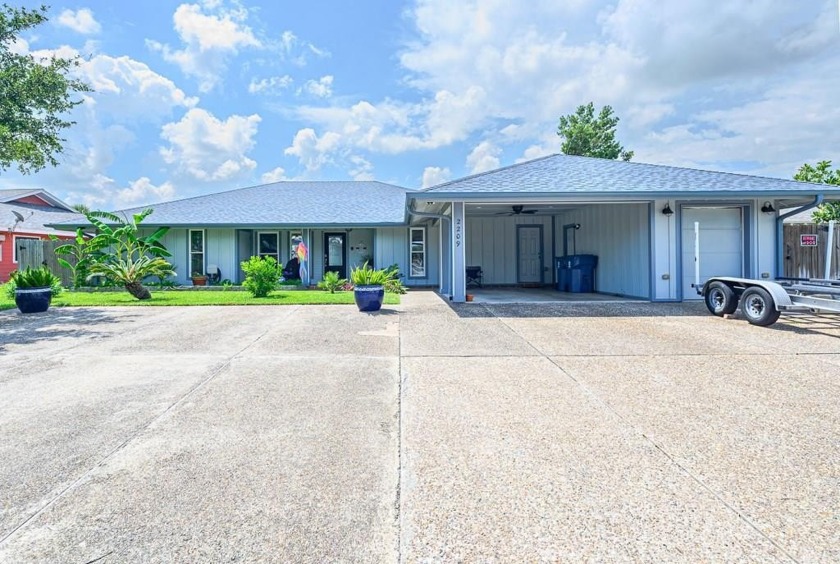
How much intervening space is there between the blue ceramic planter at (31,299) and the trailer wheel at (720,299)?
46.8 feet

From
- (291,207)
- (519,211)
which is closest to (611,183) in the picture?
(519,211)

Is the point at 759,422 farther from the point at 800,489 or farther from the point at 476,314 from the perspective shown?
the point at 476,314

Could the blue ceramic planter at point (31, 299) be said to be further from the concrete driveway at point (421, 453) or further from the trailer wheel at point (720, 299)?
the trailer wheel at point (720, 299)

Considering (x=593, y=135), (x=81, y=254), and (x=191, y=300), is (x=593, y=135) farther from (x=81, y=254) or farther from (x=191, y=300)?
(x=81, y=254)

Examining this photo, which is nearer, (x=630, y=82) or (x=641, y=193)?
(x=641, y=193)

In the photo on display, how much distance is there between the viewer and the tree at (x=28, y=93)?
12.2 m

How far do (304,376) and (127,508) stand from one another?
2.61 metres

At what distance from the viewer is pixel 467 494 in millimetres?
2541

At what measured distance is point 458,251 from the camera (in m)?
11.5

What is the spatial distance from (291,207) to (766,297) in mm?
16185

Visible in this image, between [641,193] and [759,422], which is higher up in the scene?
[641,193]

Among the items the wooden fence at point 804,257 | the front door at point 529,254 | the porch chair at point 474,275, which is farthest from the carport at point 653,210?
the front door at point 529,254

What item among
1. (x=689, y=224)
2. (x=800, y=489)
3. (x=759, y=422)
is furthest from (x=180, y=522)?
(x=689, y=224)

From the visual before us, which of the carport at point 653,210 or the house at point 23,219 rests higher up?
the house at point 23,219
